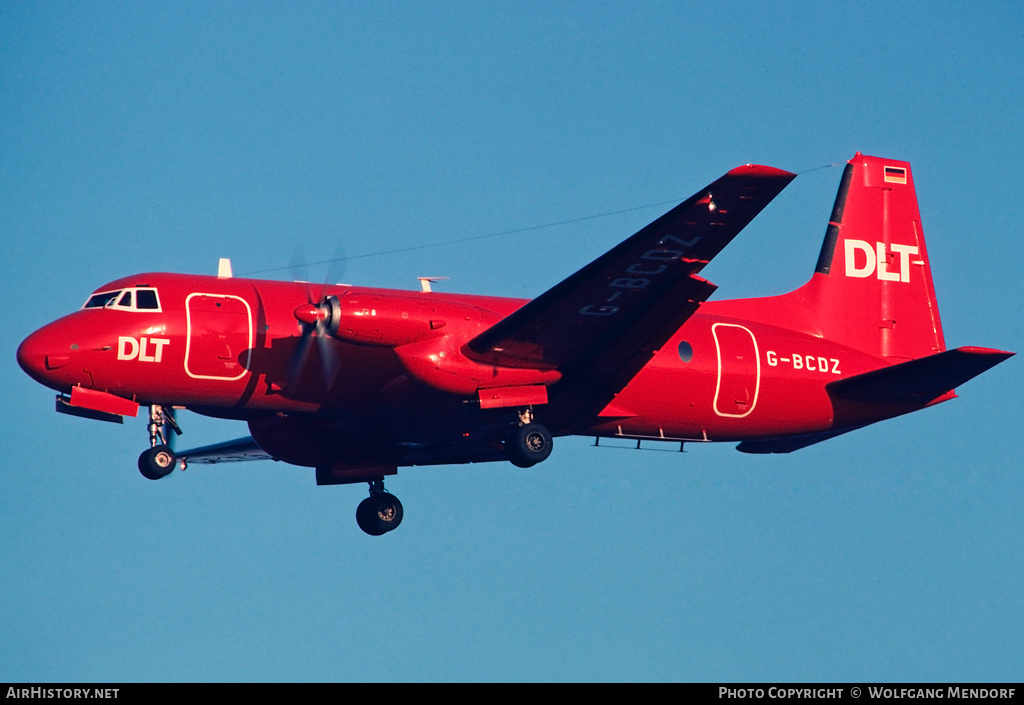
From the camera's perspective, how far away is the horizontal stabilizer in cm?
2328

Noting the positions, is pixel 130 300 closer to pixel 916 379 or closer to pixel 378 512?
pixel 378 512

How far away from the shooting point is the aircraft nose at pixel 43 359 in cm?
2083

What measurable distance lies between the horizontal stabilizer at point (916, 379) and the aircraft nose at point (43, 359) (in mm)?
13306

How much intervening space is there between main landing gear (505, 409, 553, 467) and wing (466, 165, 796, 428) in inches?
41.0

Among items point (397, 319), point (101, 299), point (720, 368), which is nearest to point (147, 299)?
point (101, 299)

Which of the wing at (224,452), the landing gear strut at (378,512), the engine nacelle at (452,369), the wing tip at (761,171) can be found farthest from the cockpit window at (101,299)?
the wing tip at (761,171)

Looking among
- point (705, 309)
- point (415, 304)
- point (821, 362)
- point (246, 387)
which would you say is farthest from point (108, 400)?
point (821, 362)

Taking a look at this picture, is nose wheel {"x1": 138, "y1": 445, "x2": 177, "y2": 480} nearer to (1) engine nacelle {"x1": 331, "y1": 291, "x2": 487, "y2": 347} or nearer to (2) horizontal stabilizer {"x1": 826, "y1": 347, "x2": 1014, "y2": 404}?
(1) engine nacelle {"x1": 331, "y1": 291, "x2": 487, "y2": 347}

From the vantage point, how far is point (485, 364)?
21.8 m

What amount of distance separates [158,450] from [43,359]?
2.24m

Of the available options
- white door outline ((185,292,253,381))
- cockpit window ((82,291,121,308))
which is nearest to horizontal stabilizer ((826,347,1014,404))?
white door outline ((185,292,253,381))

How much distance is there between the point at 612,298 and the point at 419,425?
4189 mm

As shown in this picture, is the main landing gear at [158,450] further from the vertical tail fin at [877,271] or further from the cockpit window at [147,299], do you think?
the vertical tail fin at [877,271]
